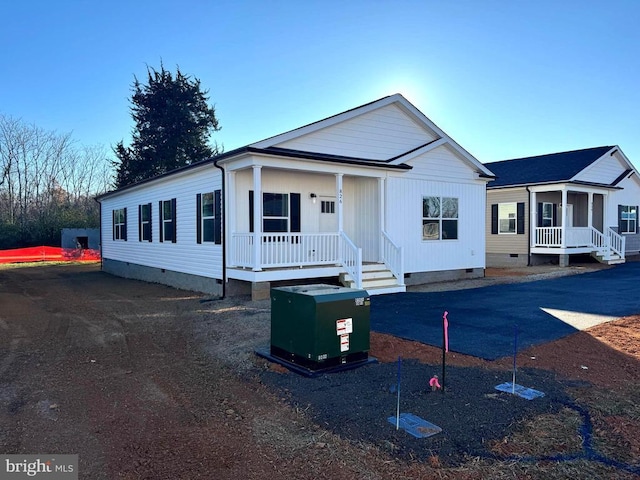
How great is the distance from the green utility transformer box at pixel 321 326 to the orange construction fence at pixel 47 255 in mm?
26288

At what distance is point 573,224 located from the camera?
22328mm

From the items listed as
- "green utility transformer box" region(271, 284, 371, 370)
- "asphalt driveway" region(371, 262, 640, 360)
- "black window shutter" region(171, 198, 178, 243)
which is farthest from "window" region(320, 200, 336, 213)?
"green utility transformer box" region(271, 284, 371, 370)

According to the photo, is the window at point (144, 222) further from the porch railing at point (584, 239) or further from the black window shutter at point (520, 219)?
the porch railing at point (584, 239)

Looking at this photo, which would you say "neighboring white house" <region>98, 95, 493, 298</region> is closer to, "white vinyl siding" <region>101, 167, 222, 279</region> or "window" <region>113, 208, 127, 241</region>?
"white vinyl siding" <region>101, 167, 222, 279</region>

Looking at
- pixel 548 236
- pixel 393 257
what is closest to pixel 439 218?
pixel 393 257

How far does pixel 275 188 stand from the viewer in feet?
A: 39.9

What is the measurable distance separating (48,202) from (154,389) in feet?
136

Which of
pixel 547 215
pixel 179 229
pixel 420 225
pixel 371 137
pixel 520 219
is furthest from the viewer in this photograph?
pixel 547 215

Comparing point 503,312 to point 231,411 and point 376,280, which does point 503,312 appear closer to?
point 376,280

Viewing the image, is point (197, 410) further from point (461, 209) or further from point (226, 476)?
point (461, 209)

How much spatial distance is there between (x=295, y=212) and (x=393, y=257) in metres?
2.95

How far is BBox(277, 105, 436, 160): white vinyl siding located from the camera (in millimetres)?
12430

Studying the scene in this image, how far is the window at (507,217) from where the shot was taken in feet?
67.8

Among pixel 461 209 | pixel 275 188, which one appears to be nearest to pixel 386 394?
pixel 275 188
